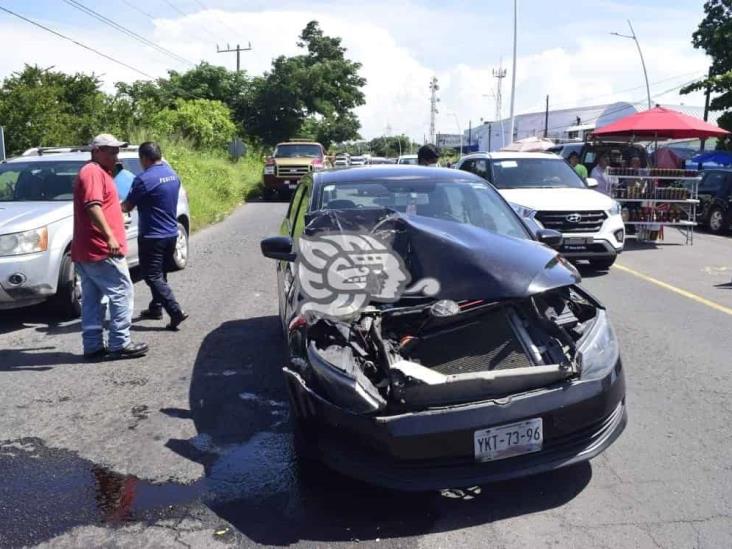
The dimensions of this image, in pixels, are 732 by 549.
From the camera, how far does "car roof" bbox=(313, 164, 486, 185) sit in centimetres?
572

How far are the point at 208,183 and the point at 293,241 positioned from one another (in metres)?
16.6

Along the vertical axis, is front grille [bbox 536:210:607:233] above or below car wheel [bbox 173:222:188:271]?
above

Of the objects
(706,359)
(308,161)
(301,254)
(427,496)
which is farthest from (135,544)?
(308,161)

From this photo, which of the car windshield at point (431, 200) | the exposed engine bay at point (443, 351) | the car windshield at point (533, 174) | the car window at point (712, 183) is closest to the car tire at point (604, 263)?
the car windshield at point (533, 174)

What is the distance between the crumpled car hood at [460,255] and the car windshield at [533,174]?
6954mm

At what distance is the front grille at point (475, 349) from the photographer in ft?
11.9

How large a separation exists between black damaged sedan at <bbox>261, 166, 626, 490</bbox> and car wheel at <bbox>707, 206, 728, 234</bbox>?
1432 centimetres

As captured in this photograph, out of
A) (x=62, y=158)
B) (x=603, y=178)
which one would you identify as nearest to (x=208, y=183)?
(x=603, y=178)

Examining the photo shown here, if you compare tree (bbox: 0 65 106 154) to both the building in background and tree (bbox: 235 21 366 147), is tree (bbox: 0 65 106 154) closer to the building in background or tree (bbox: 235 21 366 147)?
tree (bbox: 235 21 366 147)

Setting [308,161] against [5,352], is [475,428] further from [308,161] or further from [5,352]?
[308,161]

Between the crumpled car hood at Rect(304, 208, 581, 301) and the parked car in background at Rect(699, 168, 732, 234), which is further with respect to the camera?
the parked car in background at Rect(699, 168, 732, 234)

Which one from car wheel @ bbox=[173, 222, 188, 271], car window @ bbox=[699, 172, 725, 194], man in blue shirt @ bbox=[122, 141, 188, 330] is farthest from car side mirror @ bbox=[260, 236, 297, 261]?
car window @ bbox=[699, 172, 725, 194]

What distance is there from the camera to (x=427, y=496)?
3.68m

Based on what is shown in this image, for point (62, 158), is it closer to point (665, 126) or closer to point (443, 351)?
point (443, 351)
